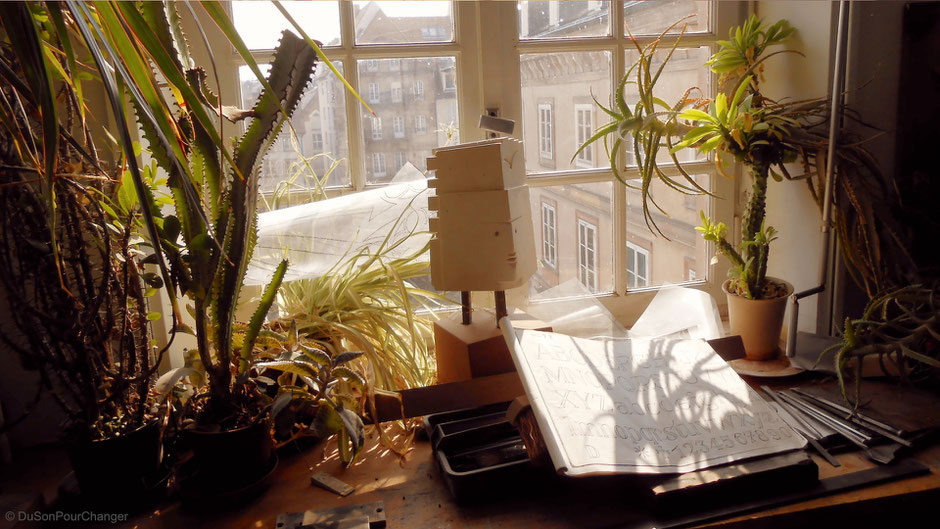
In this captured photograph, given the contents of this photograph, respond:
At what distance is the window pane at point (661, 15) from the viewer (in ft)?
4.43

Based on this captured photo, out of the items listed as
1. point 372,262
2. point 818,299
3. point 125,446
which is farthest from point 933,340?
point 125,446

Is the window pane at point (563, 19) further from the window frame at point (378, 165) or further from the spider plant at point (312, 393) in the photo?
the spider plant at point (312, 393)

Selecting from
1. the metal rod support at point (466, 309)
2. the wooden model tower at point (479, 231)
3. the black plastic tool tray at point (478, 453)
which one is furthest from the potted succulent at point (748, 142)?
the black plastic tool tray at point (478, 453)

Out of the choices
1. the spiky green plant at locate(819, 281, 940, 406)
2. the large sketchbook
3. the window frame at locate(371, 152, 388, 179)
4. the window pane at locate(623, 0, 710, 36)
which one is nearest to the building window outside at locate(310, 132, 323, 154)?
the window frame at locate(371, 152, 388, 179)

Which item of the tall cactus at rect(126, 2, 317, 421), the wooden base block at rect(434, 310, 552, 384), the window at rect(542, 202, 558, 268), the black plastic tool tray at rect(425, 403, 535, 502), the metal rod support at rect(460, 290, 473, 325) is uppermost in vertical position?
the tall cactus at rect(126, 2, 317, 421)

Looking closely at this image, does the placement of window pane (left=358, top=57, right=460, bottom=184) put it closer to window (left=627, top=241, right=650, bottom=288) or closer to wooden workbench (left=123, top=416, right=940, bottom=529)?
window (left=627, top=241, right=650, bottom=288)

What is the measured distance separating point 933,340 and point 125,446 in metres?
Answer: 1.21

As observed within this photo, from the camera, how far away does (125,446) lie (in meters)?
0.81

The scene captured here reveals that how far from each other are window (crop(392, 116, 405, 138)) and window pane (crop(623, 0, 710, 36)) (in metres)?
0.49

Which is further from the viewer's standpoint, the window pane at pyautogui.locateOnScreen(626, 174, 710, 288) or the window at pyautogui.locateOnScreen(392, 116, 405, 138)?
the window pane at pyautogui.locateOnScreen(626, 174, 710, 288)

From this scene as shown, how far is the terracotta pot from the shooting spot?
1198mm

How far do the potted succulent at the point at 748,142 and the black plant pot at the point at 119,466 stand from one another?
81 cm

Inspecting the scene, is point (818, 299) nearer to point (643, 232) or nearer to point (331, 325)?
point (643, 232)

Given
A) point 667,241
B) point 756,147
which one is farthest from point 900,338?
point 667,241
